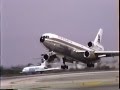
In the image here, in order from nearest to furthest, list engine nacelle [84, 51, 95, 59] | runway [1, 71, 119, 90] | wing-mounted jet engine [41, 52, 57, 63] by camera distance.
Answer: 1. runway [1, 71, 119, 90]
2. wing-mounted jet engine [41, 52, 57, 63]
3. engine nacelle [84, 51, 95, 59]

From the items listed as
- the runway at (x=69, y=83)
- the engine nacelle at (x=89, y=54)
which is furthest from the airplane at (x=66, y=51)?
the runway at (x=69, y=83)

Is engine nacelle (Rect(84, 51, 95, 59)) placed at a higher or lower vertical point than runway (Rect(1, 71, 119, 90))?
higher

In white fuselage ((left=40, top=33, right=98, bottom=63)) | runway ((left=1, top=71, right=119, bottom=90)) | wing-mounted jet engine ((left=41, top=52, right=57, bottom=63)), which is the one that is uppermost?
white fuselage ((left=40, top=33, right=98, bottom=63))

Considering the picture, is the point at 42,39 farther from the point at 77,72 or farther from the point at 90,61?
the point at 77,72

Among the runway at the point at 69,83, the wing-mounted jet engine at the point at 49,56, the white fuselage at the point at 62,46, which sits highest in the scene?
the white fuselage at the point at 62,46

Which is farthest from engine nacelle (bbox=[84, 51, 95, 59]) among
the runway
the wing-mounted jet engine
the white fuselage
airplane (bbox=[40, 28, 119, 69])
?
the runway

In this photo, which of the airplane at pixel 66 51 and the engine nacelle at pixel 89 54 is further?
the airplane at pixel 66 51

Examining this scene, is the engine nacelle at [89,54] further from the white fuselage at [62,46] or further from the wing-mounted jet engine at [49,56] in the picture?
the wing-mounted jet engine at [49,56]

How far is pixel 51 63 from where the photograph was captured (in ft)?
114

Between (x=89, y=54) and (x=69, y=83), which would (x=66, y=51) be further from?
(x=69, y=83)

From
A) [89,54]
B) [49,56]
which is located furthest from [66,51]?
[89,54]

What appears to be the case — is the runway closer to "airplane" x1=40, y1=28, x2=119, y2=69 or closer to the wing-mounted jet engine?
the wing-mounted jet engine

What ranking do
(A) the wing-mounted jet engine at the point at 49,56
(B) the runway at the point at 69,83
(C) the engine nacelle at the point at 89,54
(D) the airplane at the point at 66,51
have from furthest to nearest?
1. (D) the airplane at the point at 66,51
2. (C) the engine nacelle at the point at 89,54
3. (A) the wing-mounted jet engine at the point at 49,56
4. (B) the runway at the point at 69,83

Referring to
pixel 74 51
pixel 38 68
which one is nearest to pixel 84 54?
pixel 74 51
